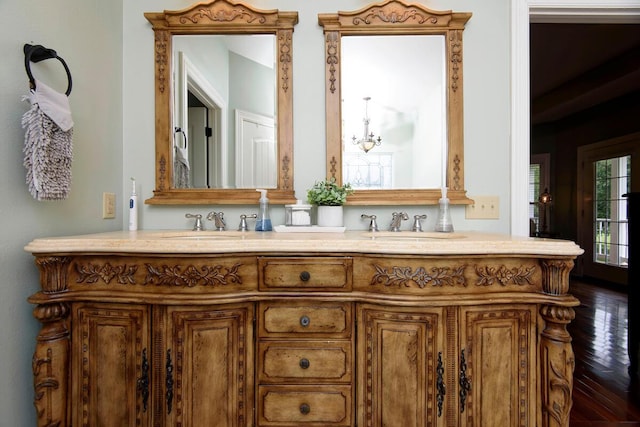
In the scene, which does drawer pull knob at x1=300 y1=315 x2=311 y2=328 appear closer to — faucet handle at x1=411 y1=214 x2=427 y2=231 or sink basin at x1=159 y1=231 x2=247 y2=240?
sink basin at x1=159 y1=231 x2=247 y2=240

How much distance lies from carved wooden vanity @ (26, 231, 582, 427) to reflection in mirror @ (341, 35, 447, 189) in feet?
2.08

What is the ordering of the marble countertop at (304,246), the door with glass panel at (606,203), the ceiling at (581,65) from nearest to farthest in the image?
the marble countertop at (304,246), the ceiling at (581,65), the door with glass panel at (606,203)

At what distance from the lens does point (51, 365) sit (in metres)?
1.12

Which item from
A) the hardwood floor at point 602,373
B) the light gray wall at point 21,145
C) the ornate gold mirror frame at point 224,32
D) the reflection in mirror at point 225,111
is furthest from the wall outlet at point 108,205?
the hardwood floor at point 602,373

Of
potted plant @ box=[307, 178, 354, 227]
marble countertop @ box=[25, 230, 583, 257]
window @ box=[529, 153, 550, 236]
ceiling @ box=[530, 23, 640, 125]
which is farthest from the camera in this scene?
window @ box=[529, 153, 550, 236]

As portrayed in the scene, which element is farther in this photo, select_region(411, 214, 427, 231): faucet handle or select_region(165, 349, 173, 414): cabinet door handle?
select_region(411, 214, 427, 231): faucet handle

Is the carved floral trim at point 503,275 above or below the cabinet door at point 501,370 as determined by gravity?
above

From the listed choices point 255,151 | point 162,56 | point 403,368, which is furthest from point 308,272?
point 162,56

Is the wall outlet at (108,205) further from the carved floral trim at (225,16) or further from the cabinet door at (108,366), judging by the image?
the carved floral trim at (225,16)

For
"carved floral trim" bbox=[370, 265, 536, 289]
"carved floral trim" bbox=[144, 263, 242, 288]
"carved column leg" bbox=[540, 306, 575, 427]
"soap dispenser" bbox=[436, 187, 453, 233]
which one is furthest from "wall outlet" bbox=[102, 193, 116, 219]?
"carved column leg" bbox=[540, 306, 575, 427]

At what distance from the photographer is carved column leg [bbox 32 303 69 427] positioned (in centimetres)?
111

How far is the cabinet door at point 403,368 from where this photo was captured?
3.64 feet

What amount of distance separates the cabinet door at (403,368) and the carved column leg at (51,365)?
3.25 ft

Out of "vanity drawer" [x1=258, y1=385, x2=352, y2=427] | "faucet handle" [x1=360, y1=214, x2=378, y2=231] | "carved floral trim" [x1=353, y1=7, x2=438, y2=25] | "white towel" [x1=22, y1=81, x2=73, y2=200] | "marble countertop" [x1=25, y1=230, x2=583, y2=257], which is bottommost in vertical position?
"vanity drawer" [x1=258, y1=385, x2=352, y2=427]
